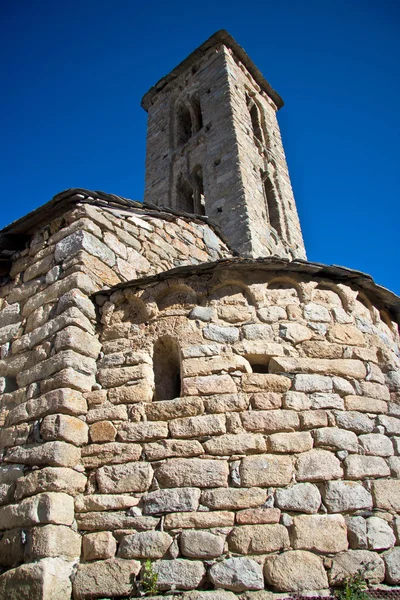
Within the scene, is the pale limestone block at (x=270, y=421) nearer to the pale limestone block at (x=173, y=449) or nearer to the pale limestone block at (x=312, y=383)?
the pale limestone block at (x=312, y=383)

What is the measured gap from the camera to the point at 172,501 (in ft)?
11.0

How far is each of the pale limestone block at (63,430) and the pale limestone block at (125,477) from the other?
0.30 m

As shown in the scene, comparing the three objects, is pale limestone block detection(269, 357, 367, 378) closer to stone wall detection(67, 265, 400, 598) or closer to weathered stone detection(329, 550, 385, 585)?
stone wall detection(67, 265, 400, 598)

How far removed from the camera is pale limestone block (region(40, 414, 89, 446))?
3.57 m

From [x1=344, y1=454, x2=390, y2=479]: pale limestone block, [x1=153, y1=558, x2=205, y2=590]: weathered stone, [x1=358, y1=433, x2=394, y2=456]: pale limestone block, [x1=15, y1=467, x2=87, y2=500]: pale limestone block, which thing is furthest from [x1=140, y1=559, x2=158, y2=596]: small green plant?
[x1=358, y1=433, x2=394, y2=456]: pale limestone block

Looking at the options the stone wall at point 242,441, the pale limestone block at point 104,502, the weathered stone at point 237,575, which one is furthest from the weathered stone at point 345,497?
the pale limestone block at point 104,502

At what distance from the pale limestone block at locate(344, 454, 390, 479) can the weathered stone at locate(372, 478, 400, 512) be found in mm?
67

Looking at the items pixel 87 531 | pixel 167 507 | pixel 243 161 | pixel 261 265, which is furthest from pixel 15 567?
pixel 243 161

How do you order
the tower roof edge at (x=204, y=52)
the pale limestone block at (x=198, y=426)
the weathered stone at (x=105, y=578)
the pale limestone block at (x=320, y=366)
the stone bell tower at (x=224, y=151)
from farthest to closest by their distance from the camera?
the tower roof edge at (x=204, y=52)
the stone bell tower at (x=224, y=151)
the pale limestone block at (x=320, y=366)
the pale limestone block at (x=198, y=426)
the weathered stone at (x=105, y=578)

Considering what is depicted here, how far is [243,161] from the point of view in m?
12.0

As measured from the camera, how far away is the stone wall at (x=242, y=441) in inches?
126

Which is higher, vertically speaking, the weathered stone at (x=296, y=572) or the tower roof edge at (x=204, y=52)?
the tower roof edge at (x=204, y=52)

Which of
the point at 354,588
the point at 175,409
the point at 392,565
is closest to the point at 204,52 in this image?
the point at 175,409

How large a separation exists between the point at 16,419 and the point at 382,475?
2.95 metres
